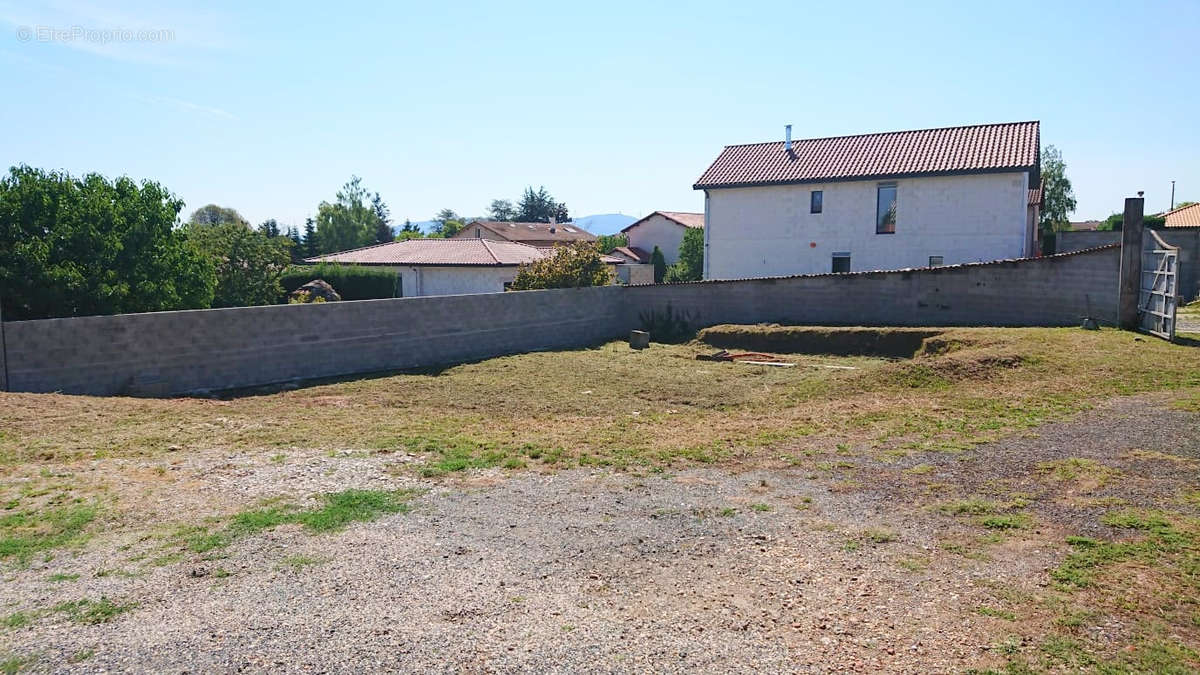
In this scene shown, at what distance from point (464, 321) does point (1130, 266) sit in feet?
49.9

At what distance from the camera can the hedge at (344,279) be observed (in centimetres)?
3609

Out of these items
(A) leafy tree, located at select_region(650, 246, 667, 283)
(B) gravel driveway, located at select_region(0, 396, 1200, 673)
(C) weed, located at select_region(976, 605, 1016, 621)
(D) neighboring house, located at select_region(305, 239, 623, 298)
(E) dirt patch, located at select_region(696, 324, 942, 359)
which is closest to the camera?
(B) gravel driveway, located at select_region(0, 396, 1200, 673)

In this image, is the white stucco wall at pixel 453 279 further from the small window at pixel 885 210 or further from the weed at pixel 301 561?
the weed at pixel 301 561

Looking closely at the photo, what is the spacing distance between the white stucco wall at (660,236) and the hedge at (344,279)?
24924mm

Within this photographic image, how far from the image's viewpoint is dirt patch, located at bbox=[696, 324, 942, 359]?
21047 millimetres

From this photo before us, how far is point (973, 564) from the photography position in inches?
255

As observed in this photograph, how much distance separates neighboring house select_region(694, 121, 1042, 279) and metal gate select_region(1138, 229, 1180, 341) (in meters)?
10.9

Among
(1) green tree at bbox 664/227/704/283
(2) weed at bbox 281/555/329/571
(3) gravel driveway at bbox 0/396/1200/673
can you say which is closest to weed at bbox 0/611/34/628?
(3) gravel driveway at bbox 0/396/1200/673

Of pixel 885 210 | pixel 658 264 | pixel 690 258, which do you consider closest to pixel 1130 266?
pixel 885 210

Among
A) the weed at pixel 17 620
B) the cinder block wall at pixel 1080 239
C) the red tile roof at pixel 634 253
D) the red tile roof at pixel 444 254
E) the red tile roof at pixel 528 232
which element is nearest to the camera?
the weed at pixel 17 620

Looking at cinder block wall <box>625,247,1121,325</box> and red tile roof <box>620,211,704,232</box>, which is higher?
red tile roof <box>620,211,704,232</box>

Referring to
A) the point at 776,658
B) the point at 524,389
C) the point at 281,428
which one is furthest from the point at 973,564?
the point at 524,389

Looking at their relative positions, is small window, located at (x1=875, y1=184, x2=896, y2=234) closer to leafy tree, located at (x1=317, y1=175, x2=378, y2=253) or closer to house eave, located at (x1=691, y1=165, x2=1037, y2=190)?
house eave, located at (x1=691, y1=165, x2=1037, y2=190)

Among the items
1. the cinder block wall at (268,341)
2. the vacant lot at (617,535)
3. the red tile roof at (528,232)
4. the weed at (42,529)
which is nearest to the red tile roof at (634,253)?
the red tile roof at (528,232)
